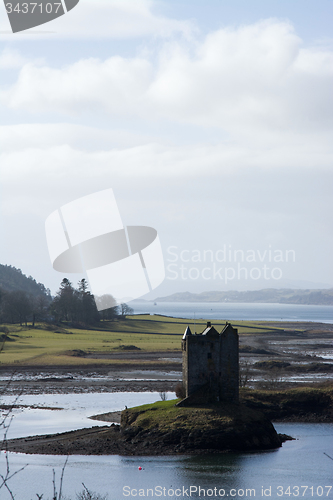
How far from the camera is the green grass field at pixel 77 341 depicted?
343ft

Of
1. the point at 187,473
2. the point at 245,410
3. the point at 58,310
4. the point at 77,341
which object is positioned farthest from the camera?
the point at 58,310

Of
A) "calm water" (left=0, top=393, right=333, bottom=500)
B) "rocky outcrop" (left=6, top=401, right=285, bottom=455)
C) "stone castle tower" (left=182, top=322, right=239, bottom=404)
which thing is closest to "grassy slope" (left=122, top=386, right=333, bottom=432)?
"rocky outcrop" (left=6, top=401, right=285, bottom=455)

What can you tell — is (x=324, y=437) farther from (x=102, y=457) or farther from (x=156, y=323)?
(x=156, y=323)

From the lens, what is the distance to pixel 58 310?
182 meters

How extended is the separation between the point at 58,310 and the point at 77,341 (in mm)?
49339

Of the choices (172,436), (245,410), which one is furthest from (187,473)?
(245,410)

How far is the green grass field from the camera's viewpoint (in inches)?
4117

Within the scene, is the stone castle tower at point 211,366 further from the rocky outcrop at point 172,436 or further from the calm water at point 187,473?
the calm water at point 187,473

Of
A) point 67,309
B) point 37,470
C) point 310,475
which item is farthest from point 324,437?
point 67,309

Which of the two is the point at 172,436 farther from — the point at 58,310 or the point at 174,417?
the point at 58,310

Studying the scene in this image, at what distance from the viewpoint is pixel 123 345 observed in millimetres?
125250

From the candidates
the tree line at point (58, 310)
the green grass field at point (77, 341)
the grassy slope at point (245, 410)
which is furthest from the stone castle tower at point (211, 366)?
the tree line at point (58, 310)

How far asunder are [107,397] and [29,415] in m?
13.8

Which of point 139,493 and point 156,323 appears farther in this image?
point 156,323
